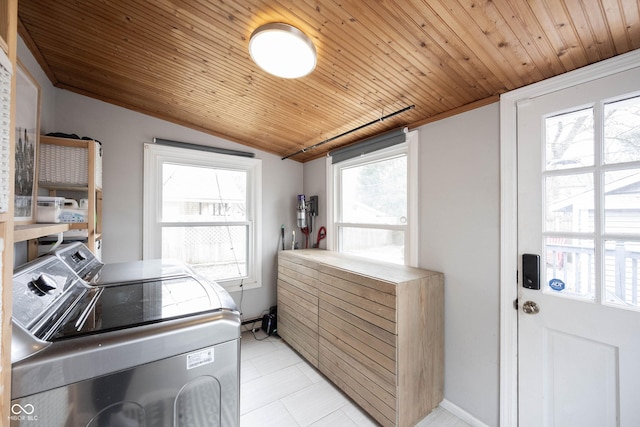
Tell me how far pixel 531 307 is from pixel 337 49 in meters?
1.87

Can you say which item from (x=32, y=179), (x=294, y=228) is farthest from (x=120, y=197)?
(x=294, y=228)

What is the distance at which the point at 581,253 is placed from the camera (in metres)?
1.30

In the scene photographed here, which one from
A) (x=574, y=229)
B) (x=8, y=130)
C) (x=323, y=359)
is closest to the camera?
(x=8, y=130)

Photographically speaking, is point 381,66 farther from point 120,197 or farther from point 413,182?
point 120,197

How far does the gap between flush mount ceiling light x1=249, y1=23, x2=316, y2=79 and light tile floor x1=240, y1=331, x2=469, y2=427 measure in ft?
A: 7.68

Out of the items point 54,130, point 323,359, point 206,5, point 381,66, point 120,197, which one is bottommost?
point 323,359

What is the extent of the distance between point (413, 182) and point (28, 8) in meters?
2.61

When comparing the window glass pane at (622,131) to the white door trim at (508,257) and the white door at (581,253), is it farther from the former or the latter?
the white door trim at (508,257)

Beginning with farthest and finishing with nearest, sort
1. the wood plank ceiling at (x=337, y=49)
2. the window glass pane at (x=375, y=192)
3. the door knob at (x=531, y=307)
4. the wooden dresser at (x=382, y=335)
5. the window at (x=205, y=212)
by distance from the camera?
the window at (x=205, y=212), the window glass pane at (x=375, y=192), the wooden dresser at (x=382, y=335), the door knob at (x=531, y=307), the wood plank ceiling at (x=337, y=49)

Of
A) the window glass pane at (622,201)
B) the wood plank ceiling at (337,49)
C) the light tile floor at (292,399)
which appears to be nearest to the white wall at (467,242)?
the wood plank ceiling at (337,49)

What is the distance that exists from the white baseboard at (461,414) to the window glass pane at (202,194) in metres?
2.63

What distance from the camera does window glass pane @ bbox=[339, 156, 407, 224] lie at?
2275 mm

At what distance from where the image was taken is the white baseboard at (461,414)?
1.68 meters

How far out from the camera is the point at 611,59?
1188 mm
